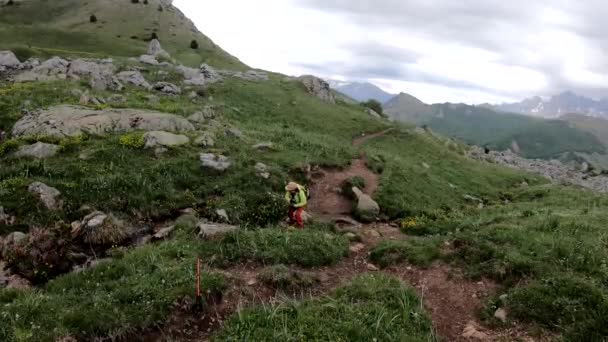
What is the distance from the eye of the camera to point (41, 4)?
114 m

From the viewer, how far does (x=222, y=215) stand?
1875 cm

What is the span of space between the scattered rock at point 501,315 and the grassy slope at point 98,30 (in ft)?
203

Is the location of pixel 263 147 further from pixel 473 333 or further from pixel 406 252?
pixel 473 333

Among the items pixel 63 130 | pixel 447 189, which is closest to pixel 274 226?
pixel 63 130

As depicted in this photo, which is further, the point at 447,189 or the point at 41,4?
the point at 41,4

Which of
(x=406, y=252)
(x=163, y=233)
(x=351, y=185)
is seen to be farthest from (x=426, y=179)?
(x=163, y=233)

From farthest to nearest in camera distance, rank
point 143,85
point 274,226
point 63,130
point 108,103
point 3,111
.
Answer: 1. point 143,85
2. point 108,103
3. point 3,111
4. point 63,130
5. point 274,226

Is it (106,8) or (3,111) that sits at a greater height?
(106,8)

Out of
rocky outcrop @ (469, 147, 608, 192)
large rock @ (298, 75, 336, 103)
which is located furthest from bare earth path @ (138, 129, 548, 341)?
rocky outcrop @ (469, 147, 608, 192)

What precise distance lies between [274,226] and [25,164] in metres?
11.2

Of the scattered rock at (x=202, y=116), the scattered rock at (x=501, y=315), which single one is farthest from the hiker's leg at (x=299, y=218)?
the scattered rock at (x=202, y=116)

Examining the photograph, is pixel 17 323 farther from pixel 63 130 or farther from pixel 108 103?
pixel 108 103

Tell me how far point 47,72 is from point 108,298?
38032 millimetres

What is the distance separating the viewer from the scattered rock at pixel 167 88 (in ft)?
137
